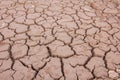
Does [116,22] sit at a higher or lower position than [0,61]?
higher

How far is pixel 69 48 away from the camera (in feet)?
7.52

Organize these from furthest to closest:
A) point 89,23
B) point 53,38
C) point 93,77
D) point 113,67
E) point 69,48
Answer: point 89,23 < point 53,38 < point 69,48 < point 113,67 < point 93,77

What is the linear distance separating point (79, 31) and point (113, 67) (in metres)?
0.81

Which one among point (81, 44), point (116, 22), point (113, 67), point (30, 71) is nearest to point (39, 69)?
point (30, 71)

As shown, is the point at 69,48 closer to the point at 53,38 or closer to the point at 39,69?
the point at 53,38

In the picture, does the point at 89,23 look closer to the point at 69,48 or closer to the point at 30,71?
the point at 69,48

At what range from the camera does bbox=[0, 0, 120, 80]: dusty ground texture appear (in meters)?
1.97

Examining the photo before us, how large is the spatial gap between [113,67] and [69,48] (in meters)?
0.60

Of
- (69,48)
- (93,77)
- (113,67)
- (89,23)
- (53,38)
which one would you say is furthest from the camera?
(89,23)

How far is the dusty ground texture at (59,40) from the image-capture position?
1972 millimetres

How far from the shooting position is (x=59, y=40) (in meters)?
2.45

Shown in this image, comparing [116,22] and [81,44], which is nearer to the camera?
[81,44]

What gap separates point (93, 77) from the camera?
6.25 feet

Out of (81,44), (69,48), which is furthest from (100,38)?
(69,48)
